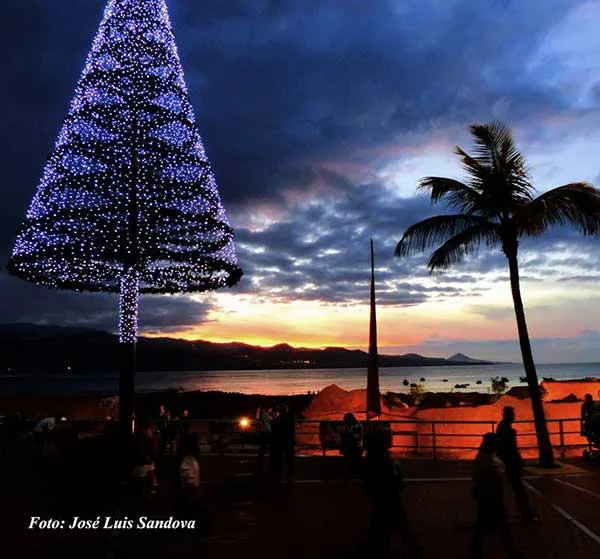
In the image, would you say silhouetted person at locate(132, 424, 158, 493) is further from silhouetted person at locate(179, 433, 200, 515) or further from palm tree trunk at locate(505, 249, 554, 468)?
palm tree trunk at locate(505, 249, 554, 468)

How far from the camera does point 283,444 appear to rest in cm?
1212

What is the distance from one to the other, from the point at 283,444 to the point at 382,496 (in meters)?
5.36

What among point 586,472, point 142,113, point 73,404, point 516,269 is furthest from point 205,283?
point 73,404

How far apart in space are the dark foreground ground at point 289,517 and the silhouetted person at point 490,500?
623 mm

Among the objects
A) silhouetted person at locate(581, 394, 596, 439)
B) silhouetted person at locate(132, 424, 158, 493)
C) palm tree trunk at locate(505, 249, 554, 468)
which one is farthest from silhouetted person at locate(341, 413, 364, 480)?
silhouetted person at locate(581, 394, 596, 439)

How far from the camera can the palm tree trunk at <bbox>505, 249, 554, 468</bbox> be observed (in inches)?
547

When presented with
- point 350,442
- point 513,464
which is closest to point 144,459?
point 350,442

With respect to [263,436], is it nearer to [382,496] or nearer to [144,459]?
[144,459]

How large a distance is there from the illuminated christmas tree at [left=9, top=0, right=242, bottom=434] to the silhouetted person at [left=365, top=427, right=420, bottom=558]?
8222 mm

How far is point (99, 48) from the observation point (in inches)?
543

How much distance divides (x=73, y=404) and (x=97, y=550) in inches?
1263

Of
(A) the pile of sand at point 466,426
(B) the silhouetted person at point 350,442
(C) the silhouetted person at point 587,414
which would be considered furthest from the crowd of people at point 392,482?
(A) the pile of sand at point 466,426

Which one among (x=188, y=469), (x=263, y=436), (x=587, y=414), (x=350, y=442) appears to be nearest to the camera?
(x=188, y=469)

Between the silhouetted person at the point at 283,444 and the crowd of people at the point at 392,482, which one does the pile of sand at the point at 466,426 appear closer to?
the silhouetted person at the point at 283,444
